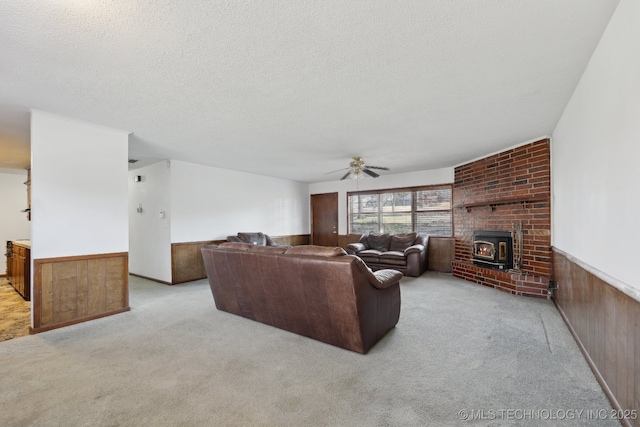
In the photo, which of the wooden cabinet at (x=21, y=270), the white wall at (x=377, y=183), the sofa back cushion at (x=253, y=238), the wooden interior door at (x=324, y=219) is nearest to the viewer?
the wooden cabinet at (x=21, y=270)

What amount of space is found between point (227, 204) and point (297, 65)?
15.3ft

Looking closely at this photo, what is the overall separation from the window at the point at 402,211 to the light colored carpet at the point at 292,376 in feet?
11.2

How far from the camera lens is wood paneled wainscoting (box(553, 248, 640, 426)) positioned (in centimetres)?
149

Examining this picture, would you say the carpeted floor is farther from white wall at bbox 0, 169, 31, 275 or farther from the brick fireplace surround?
A: the brick fireplace surround

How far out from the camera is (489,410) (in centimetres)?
172

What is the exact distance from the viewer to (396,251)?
20.7 ft

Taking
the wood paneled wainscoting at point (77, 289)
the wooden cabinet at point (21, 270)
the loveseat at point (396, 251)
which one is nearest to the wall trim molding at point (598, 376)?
the loveseat at point (396, 251)

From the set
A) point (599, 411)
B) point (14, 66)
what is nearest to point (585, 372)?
point (599, 411)

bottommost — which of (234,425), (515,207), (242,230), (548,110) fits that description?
(234,425)

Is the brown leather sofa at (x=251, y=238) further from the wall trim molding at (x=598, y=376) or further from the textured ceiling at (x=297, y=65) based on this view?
the wall trim molding at (x=598, y=376)

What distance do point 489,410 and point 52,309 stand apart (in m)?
4.28

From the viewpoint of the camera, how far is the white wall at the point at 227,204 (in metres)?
5.44

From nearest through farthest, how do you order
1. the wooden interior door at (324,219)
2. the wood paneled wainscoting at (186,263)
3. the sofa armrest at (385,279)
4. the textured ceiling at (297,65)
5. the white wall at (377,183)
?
the textured ceiling at (297,65)
the sofa armrest at (385,279)
the wood paneled wainscoting at (186,263)
the white wall at (377,183)
the wooden interior door at (324,219)

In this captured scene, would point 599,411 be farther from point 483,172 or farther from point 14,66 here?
point 14,66
